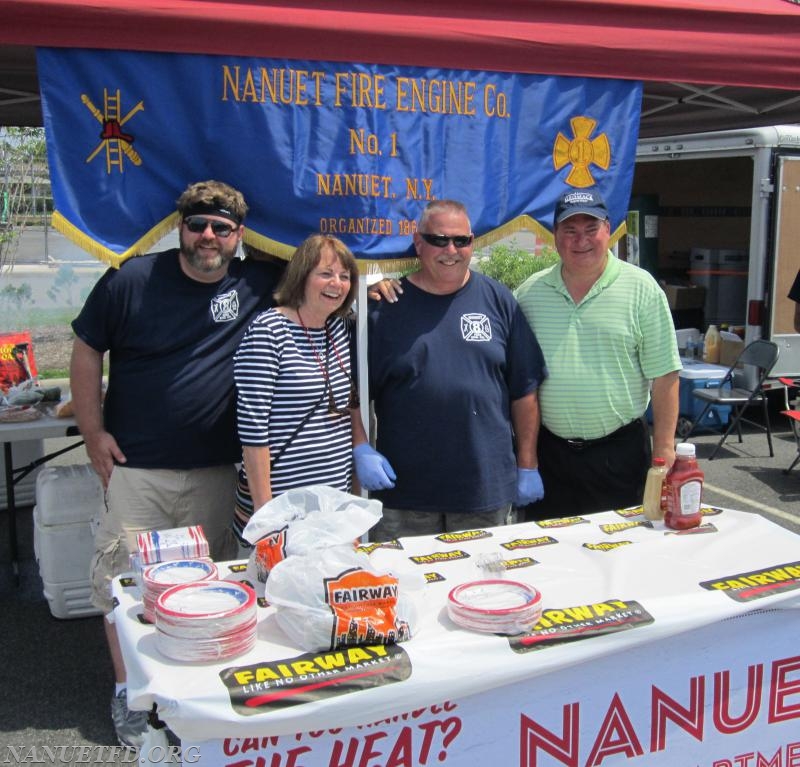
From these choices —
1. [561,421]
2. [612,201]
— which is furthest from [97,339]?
[612,201]

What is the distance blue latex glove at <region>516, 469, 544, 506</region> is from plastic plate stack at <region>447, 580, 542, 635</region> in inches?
34.6

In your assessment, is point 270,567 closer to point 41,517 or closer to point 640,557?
point 640,557

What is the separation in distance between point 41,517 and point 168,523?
1047 millimetres

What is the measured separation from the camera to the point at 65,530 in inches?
147

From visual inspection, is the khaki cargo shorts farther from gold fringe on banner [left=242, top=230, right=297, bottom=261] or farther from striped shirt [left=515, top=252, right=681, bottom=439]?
striped shirt [left=515, top=252, right=681, bottom=439]

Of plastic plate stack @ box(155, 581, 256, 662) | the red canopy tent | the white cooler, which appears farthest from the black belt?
the white cooler

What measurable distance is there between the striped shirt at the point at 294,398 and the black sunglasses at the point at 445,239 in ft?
1.31

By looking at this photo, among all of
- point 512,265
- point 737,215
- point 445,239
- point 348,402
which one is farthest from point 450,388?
point 512,265

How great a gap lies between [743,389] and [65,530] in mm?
5452

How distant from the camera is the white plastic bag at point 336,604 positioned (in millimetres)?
1874

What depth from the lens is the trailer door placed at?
696 cm

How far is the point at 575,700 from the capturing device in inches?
80.7

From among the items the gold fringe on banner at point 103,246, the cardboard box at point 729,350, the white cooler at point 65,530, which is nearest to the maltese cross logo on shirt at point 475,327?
the gold fringe on banner at point 103,246

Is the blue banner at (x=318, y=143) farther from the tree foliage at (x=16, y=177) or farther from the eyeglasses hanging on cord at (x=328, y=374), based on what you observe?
the tree foliage at (x=16, y=177)
